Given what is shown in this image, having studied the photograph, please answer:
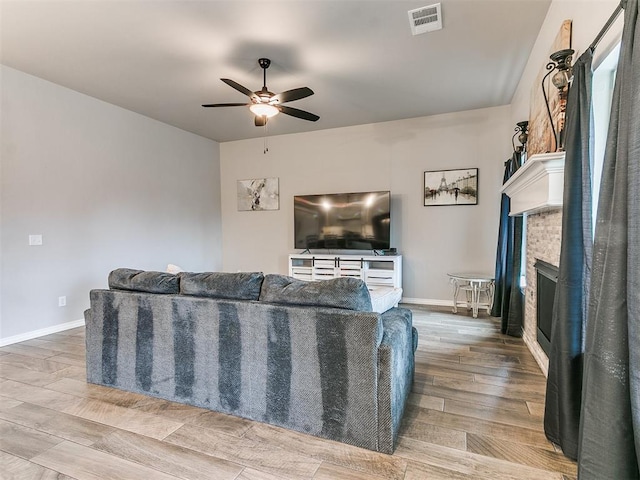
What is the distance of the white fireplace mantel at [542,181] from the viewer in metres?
2.05

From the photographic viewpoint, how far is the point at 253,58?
3.33 meters

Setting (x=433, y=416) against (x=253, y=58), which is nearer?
(x=433, y=416)

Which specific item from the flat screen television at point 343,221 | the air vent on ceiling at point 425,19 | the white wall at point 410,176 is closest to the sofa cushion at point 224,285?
the air vent on ceiling at point 425,19

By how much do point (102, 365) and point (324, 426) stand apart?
176 cm

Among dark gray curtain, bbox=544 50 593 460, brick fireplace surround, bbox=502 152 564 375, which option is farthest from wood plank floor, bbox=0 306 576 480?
brick fireplace surround, bbox=502 152 564 375

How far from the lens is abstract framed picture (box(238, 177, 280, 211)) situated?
619 centimetres

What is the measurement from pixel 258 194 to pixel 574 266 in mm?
5337

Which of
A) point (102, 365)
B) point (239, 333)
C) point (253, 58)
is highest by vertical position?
point (253, 58)

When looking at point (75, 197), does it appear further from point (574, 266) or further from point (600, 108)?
point (600, 108)

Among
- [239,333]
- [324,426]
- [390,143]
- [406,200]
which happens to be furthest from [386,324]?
[390,143]

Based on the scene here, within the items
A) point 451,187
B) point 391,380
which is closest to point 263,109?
point 391,380

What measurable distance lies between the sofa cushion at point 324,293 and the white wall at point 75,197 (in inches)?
130

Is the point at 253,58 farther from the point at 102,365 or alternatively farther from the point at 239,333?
the point at 102,365

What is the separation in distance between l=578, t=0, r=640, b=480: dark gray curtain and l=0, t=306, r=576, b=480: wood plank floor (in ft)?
1.65
